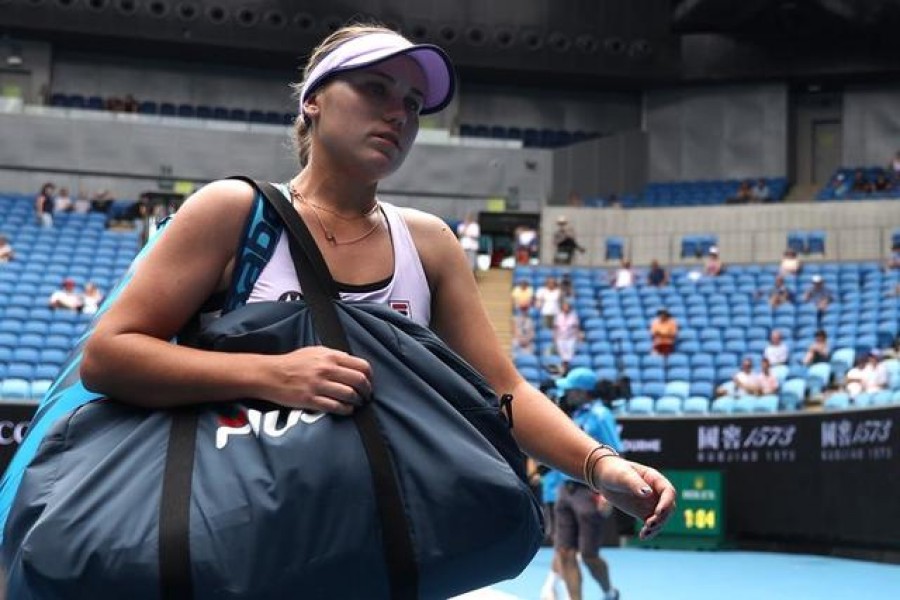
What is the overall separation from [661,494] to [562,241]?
81.2 ft

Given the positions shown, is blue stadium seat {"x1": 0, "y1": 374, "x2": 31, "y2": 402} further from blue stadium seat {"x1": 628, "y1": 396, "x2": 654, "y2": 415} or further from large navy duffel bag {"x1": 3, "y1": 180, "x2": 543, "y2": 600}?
large navy duffel bag {"x1": 3, "y1": 180, "x2": 543, "y2": 600}

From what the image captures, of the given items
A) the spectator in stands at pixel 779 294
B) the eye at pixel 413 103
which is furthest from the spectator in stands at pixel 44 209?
the eye at pixel 413 103

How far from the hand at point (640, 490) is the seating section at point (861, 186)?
88.4ft

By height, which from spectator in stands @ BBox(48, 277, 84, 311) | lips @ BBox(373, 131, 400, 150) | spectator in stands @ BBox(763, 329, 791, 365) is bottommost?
spectator in stands @ BBox(763, 329, 791, 365)

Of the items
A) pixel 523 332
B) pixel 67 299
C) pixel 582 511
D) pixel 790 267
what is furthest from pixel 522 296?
pixel 582 511

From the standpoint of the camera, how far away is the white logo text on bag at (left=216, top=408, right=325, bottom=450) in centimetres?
200

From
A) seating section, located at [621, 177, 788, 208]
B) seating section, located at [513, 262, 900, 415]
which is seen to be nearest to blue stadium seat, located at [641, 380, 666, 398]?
seating section, located at [513, 262, 900, 415]

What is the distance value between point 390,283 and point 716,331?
18998 mm

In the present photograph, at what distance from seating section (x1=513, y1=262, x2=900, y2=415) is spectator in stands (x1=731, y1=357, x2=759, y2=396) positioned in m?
0.42

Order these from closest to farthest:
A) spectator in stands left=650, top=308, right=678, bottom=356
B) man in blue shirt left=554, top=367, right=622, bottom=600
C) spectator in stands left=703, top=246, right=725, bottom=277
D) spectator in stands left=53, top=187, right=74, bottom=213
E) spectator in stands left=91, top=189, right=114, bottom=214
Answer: man in blue shirt left=554, top=367, right=622, bottom=600 → spectator in stands left=650, top=308, right=678, bottom=356 → spectator in stands left=703, top=246, right=725, bottom=277 → spectator in stands left=53, top=187, right=74, bottom=213 → spectator in stands left=91, top=189, right=114, bottom=214

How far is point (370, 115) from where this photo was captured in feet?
7.86

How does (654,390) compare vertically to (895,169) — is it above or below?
below

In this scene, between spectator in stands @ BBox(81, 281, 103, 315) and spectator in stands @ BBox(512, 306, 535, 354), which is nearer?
spectator in stands @ BBox(81, 281, 103, 315)

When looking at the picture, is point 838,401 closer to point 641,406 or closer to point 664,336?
point 641,406
